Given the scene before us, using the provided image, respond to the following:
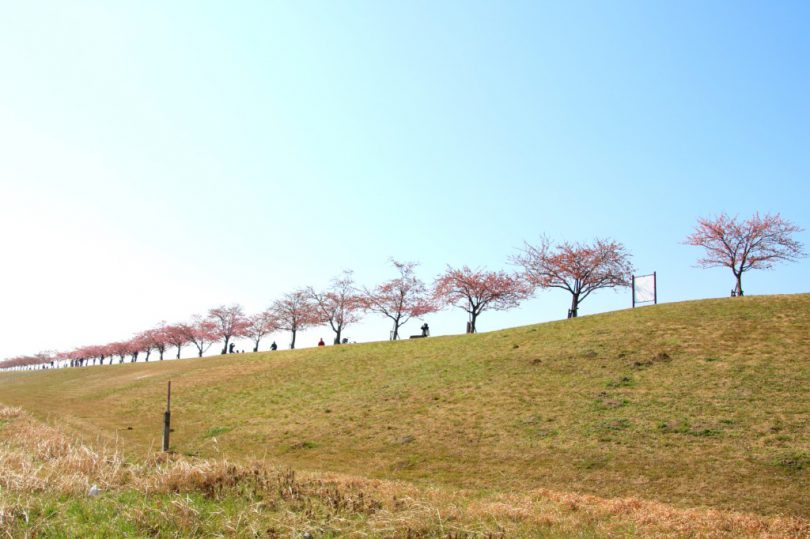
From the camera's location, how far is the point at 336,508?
10.4 metres

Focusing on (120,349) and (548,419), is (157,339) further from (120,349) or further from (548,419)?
(548,419)

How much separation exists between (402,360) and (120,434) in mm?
18977

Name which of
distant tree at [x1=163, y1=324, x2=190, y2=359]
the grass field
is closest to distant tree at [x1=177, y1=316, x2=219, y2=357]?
distant tree at [x1=163, y1=324, x2=190, y2=359]

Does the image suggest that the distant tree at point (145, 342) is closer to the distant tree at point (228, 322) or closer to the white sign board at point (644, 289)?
the distant tree at point (228, 322)

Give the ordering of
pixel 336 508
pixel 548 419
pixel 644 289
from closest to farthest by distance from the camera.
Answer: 1. pixel 336 508
2. pixel 548 419
3. pixel 644 289

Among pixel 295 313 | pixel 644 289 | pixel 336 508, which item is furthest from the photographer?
pixel 295 313

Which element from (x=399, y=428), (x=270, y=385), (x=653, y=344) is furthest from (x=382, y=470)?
(x=270, y=385)

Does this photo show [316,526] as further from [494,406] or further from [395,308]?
[395,308]

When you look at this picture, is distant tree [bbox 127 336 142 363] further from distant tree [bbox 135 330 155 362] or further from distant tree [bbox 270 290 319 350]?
distant tree [bbox 270 290 319 350]

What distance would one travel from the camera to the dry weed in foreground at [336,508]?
9.02m

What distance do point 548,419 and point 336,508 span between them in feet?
42.9

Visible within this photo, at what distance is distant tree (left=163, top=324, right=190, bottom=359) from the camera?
127750 millimetres

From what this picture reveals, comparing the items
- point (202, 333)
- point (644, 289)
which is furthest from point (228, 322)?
point (644, 289)

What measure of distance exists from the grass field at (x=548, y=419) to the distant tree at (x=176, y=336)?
89.3 m
